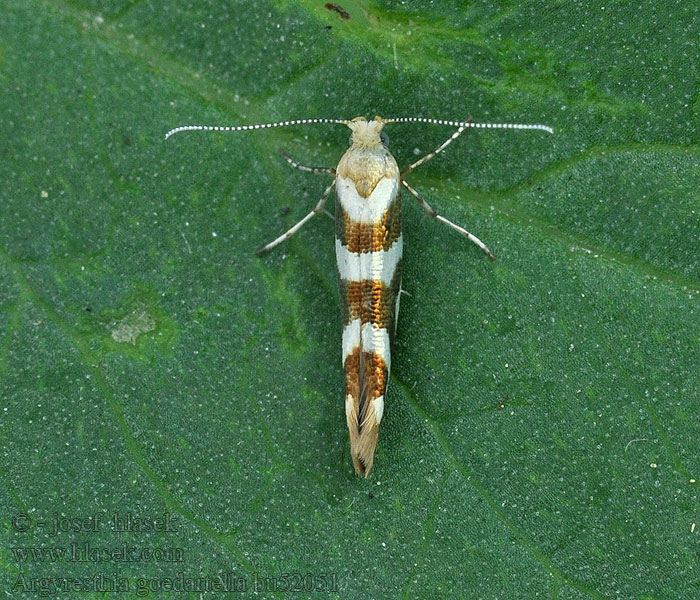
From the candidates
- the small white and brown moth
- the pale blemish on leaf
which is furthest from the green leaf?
the small white and brown moth

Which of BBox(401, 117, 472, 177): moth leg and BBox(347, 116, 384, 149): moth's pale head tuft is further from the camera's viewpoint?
BBox(401, 117, 472, 177): moth leg

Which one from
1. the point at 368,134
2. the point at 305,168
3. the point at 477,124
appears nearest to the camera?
the point at 368,134

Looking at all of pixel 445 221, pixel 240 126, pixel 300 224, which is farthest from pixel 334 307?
pixel 240 126

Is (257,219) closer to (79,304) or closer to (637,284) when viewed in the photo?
(79,304)

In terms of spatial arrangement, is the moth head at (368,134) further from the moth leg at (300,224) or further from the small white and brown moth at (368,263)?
the moth leg at (300,224)

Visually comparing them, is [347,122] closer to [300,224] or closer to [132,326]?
[300,224]

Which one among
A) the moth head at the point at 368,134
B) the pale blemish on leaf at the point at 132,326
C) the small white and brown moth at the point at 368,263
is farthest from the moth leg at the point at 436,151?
the pale blemish on leaf at the point at 132,326

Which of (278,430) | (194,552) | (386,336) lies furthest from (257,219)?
(194,552)

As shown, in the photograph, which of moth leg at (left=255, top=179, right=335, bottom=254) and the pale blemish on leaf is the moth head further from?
the pale blemish on leaf
